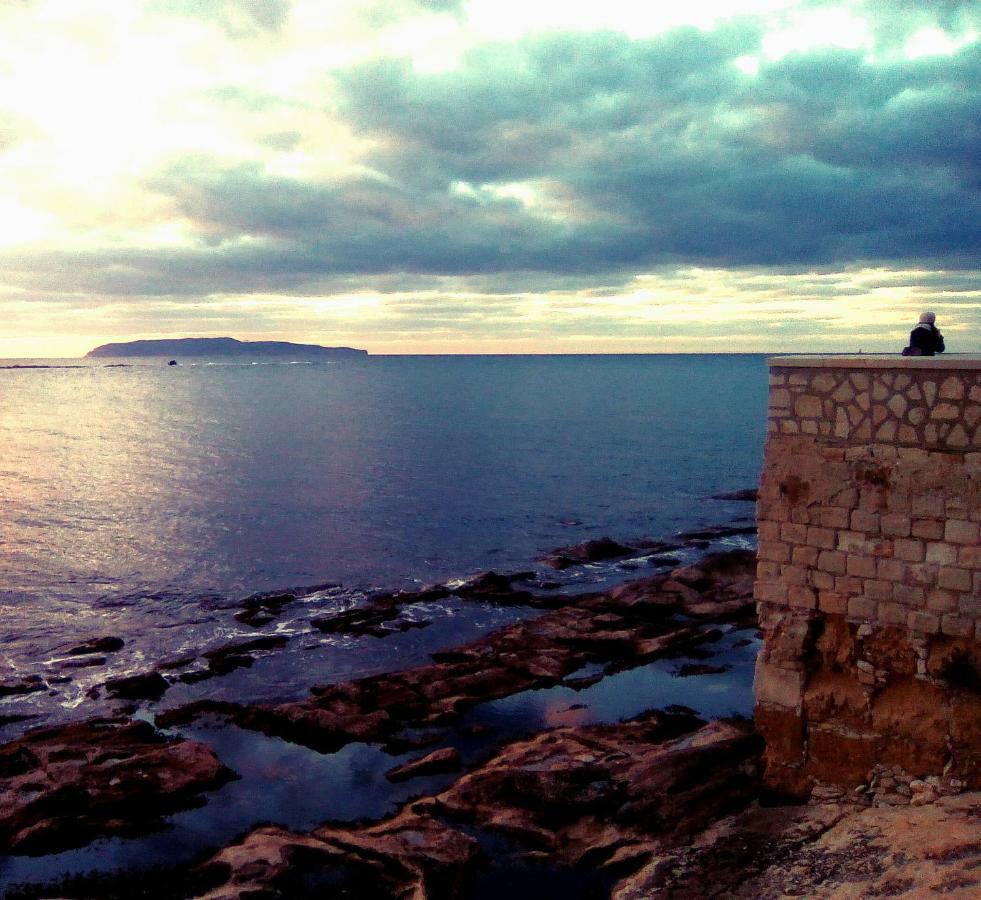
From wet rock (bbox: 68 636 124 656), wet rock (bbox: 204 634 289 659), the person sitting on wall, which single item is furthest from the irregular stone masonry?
wet rock (bbox: 68 636 124 656)

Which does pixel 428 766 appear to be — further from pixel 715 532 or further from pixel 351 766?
pixel 715 532

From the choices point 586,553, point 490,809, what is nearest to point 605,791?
point 490,809

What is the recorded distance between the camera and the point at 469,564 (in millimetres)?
37844

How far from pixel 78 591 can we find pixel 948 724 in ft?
108

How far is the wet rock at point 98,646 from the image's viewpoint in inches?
1052

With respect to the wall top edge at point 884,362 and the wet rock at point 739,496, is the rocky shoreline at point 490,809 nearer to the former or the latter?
the wall top edge at point 884,362

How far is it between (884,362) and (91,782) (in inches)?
695

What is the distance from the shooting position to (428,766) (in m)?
17.9

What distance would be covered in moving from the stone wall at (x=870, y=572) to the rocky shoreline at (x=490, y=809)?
0.84 m

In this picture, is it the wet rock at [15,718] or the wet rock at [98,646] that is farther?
the wet rock at [98,646]

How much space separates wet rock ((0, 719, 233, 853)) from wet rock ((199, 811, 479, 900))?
302 centimetres

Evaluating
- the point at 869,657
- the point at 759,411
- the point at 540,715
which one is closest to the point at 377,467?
the point at 540,715

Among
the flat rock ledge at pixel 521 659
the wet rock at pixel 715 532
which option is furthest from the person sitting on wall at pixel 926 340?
the wet rock at pixel 715 532

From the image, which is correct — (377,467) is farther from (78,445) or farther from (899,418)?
(899,418)
